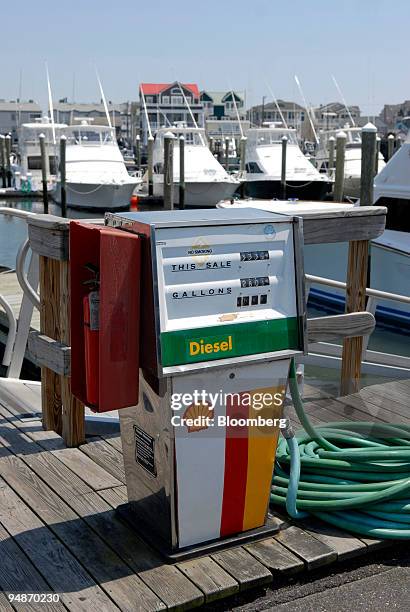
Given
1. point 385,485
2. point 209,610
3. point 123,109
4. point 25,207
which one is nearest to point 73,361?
point 209,610

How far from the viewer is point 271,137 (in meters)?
38.0

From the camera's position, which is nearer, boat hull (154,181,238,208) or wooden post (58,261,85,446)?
wooden post (58,261,85,446)

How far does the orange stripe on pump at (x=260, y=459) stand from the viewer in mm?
3312

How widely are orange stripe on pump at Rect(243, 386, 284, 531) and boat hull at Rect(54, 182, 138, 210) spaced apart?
106ft

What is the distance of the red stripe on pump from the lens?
3.26 meters

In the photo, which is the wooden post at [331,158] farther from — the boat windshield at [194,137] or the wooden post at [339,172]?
the wooden post at [339,172]

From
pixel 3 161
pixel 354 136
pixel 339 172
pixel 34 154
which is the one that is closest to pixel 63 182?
pixel 34 154

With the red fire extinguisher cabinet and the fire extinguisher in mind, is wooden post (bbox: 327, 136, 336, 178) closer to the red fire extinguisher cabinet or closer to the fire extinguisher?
the red fire extinguisher cabinet

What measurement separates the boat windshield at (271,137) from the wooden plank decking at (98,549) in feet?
114

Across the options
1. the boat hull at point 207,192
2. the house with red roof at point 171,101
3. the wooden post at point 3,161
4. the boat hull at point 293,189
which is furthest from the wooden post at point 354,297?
the house with red roof at point 171,101

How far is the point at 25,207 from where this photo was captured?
39188 millimetres

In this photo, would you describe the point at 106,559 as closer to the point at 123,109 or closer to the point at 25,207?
the point at 25,207

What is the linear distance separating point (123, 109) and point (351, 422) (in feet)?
457

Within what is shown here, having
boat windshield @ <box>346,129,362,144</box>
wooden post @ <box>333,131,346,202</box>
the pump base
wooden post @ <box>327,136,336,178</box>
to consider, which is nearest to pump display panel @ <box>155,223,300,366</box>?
the pump base
